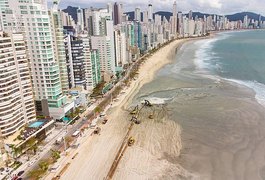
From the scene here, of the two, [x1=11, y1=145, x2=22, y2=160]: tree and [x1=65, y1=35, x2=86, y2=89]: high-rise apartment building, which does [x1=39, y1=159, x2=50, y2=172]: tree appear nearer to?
[x1=11, y1=145, x2=22, y2=160]: tree

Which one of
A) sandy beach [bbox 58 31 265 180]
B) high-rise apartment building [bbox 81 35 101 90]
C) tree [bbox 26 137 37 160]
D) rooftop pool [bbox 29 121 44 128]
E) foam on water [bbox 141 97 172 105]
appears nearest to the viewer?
sandy beach [bbox 58 31 265 180]

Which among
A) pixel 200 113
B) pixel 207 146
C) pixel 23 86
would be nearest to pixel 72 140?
pixel 23 86

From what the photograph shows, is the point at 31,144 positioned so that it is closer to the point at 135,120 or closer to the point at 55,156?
the point at 55,156

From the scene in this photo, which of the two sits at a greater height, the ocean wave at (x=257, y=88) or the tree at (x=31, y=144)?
the ocean wave at (x=257, y=88)

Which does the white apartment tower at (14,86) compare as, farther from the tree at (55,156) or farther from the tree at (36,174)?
the tree at (36,174)

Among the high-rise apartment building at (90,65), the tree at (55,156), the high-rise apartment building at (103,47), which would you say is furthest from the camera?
the high-rise apartment building at (103,47)

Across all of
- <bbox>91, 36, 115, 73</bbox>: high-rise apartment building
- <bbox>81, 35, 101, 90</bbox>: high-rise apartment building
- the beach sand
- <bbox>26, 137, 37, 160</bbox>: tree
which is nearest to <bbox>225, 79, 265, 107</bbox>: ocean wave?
the beach sand

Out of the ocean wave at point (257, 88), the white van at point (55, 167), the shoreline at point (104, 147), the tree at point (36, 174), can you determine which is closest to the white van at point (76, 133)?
the shoreline at point (104, 147)
